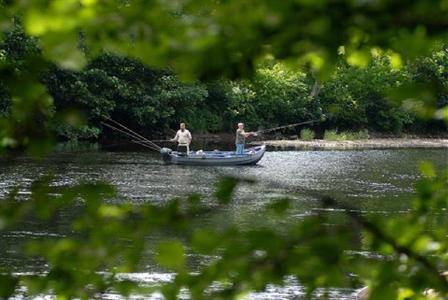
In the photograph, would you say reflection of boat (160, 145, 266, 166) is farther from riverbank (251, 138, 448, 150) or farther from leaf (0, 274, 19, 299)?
leaf (0, 274, 19, 299)

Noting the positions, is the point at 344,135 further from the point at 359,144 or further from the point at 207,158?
the point at 207,158

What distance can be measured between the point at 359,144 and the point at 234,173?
25110mm

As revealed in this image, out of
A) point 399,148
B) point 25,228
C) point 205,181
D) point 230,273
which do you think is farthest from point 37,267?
point 399,148

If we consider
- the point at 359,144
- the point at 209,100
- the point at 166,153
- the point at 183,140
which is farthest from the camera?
the point at 209,100

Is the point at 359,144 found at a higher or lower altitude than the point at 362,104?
lower

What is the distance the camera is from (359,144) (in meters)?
51.0

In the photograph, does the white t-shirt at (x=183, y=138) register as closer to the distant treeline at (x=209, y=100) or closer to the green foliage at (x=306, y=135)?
the distant treeline at (x=209, y=100)

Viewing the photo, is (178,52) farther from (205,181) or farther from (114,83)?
(114,83)

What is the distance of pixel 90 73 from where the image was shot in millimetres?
42031

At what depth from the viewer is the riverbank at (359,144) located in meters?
46.9

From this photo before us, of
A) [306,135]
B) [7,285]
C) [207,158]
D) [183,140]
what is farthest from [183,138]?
[7,285]

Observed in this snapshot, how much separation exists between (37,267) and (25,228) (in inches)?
154

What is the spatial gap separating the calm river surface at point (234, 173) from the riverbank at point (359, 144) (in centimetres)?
564

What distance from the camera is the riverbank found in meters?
46.9
